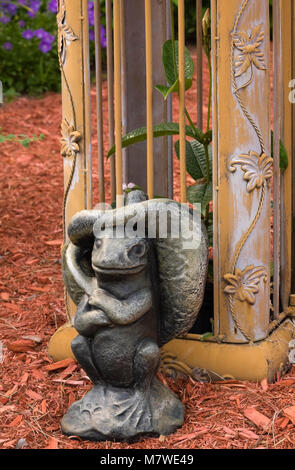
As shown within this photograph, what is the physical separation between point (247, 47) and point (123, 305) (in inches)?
38.8

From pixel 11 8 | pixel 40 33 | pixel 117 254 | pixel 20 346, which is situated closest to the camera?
pixel 117 254

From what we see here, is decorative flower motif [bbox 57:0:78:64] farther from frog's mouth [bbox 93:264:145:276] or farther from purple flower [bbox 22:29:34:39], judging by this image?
purple flower [bbox 22:29:34:39]

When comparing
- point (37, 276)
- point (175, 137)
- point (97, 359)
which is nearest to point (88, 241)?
point (97, 359)

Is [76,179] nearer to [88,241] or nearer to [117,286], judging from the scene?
[88,241]

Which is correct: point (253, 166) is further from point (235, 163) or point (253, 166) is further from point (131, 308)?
point (131, 308)

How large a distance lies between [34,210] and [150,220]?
2481mm

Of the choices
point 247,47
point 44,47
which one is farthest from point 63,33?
point 44,47

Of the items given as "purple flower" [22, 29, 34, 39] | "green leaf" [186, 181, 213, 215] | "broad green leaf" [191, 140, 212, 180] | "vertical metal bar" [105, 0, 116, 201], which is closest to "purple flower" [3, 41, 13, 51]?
"purple flower" [22, 29, 34, 39]

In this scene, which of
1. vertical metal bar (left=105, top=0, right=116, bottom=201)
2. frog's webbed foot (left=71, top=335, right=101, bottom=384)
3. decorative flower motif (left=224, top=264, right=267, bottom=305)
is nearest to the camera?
frog's webbed foot (left=71, top=335, right=101, bottom=384)

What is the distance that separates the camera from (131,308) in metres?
2.26

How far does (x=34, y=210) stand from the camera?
15.4 ft

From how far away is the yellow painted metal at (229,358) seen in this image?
2643mm

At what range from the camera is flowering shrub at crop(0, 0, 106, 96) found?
6.41 meters

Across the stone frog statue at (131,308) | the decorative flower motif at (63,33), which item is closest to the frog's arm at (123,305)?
the stone frog statue at (131,308)
